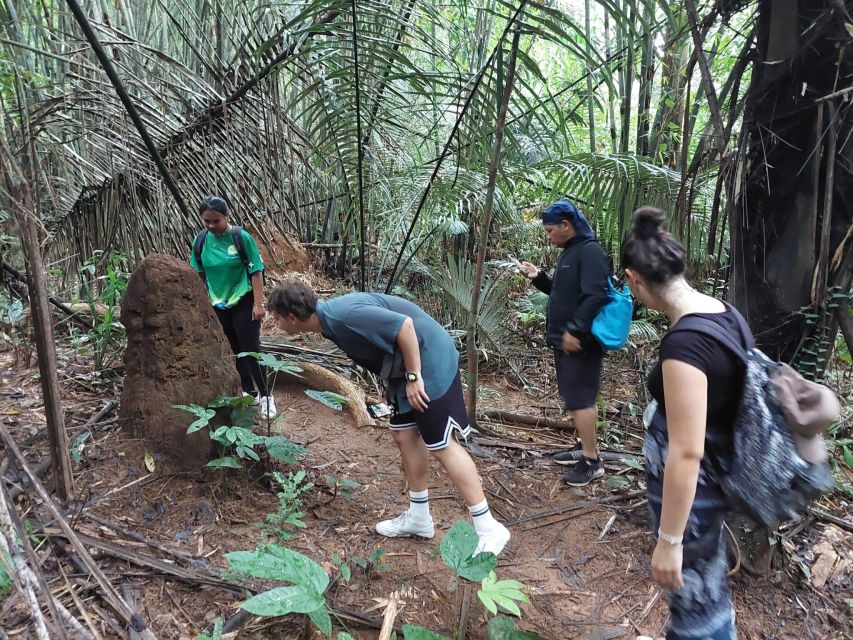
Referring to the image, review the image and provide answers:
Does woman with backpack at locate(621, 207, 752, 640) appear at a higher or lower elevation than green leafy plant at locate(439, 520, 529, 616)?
higher

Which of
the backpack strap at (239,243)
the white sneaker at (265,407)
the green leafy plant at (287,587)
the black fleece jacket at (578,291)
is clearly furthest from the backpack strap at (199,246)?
the green leafy plant at (287,587)

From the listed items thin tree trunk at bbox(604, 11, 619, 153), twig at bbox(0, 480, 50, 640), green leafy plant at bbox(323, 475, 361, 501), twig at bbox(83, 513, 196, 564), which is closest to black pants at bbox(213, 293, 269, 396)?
green leafy plant at bbox(323, 475, 361, 501)

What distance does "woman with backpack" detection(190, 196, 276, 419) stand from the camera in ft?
11.2

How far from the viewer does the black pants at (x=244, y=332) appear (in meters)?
3.56

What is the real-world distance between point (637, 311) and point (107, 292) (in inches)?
195

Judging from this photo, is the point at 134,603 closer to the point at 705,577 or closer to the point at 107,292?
the point at 705,577

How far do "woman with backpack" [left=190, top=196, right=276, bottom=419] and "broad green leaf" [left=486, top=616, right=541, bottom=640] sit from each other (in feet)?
6.50

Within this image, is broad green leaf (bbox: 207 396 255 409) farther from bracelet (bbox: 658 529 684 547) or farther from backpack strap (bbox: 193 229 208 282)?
bracelet (bbox: 658 529 684 547)

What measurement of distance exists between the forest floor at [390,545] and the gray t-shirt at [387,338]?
2.41ft

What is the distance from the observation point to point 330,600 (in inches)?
80.4

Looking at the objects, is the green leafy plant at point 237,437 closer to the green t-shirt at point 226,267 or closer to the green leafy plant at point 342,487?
the green leafy plant at point 342,487

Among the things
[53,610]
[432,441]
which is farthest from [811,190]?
[53,610]

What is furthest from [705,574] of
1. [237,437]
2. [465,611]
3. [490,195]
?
[490,195]

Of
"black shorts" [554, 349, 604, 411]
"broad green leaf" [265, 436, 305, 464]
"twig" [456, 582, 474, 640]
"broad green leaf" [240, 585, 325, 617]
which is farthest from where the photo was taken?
"black shorts" [554, 349, 604, 411]
